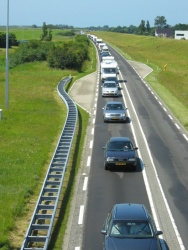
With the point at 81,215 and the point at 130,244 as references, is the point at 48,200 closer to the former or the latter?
the point at 81,215

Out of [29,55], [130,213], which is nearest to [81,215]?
[130,213]

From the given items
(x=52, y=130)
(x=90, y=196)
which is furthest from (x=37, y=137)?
(x=90, y=196)

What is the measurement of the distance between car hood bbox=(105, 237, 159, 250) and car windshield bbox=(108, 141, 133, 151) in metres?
11.3

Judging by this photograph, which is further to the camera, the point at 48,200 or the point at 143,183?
the point at 143,183

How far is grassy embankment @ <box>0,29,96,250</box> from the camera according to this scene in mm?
18294

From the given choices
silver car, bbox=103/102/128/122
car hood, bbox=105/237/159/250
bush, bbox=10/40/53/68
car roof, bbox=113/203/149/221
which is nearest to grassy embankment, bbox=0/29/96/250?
silver car, bbox=103/102/128/122

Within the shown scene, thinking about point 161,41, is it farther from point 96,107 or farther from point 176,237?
point 176,237

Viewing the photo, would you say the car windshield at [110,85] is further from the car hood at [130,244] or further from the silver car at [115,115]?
the car hood at [130,244]

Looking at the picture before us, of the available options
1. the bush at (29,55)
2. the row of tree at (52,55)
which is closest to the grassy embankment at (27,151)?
the row of tree at (52,55)

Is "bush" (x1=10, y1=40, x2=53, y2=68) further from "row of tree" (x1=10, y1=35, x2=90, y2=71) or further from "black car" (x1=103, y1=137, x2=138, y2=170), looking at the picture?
"black car" (x1=103, y1=137, x2=138, y2=170)

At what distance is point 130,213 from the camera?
15.9 meters

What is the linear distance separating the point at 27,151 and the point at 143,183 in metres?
8.08

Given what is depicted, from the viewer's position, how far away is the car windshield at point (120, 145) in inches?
1022

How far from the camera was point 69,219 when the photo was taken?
739 inches
